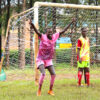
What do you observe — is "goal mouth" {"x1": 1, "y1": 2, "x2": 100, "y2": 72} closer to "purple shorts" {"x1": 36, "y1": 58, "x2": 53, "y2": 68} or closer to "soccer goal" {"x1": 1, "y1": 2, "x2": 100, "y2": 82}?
"soccer goal" {"x1": 1, "y1": 2, "x2": 100, "y2": 82}

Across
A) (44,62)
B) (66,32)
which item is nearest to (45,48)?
(44,62)

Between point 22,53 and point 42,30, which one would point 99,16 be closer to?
point 42,30

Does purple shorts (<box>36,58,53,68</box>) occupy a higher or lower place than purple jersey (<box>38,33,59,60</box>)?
lower

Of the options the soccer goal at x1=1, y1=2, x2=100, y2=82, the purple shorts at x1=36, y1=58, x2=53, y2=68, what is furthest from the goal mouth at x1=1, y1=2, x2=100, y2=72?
the purple shorts at x1=36, y1=58, x2=53, y2=68

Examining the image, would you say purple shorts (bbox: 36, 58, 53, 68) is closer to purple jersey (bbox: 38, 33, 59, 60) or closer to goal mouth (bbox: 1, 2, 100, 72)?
purple jersey (bbox: 38, 33, 59, 60)

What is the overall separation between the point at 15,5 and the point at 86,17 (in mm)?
10040

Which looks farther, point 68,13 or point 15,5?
point 15,5

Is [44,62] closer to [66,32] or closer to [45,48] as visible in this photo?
[45,48]

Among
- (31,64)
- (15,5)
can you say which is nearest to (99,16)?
(31,64)

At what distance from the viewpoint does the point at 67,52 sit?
9633mm

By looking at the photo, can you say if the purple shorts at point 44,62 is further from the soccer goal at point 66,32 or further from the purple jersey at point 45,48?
the soccer goal at point 66,32

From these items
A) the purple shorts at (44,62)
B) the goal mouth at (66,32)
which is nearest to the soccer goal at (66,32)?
the goal mouth at (66,32)

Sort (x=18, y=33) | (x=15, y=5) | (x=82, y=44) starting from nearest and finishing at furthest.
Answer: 1. (x=82, y=44)
2. (x=18, y=33)
3. (x=15, y=5)

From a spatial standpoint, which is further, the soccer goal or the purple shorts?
the soccer goal
